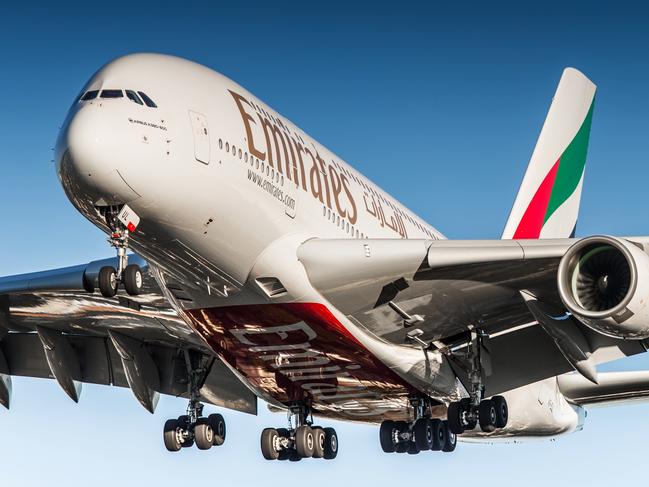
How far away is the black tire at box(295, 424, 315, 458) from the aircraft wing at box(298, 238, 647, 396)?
11.7 feet

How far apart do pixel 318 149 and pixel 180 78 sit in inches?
171

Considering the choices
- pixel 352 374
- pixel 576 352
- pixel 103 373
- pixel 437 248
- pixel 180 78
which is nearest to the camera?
pixel 180 78

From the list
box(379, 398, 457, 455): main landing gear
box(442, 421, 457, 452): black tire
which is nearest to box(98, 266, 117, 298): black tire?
box(379, 398, 457, 455): main landing gear

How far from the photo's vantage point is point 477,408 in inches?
917

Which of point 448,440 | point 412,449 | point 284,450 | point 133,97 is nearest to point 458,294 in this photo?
point 448,440

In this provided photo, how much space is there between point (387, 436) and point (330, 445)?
6.12 feet

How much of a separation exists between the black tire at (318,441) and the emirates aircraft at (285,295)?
0.14ft

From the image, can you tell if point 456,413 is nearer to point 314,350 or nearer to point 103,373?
point 314,350

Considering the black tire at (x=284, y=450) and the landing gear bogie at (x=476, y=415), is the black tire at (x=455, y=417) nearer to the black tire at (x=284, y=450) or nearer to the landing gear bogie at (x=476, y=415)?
the landing gear bogie at (x=476, y=415)

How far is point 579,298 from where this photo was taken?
61.8ft

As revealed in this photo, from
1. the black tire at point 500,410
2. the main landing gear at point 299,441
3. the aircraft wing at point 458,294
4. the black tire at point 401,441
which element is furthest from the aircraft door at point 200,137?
the black tire at point 401,441

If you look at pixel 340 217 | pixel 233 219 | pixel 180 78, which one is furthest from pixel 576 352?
pixel 180 78

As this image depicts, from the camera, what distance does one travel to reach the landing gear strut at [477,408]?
22922 mm

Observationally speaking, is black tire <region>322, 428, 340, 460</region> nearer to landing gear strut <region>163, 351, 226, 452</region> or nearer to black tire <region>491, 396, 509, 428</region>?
landing gear strut <region>163, 351, 226, 452</region>
